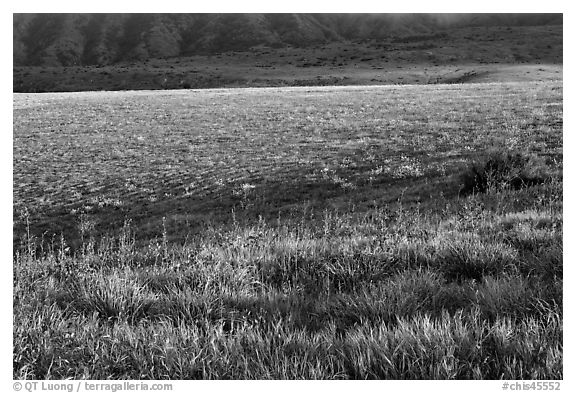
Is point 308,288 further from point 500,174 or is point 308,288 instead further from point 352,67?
point 352,67

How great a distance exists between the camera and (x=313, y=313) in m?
4.30

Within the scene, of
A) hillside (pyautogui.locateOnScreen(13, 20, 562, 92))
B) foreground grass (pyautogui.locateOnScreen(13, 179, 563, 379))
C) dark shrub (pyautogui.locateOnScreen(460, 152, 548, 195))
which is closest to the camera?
foreground grass (pyautogui.locateOnScreen(13, 179, 563, 379))

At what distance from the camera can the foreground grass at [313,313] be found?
11.1 feet

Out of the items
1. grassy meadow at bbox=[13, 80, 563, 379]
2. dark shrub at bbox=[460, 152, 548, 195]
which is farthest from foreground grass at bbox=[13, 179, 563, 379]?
dark shrub at bbox=[460, 152, 548, 195]

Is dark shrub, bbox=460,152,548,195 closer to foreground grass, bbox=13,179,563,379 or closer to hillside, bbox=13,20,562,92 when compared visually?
foreground grass, bbox=13,179,563,379

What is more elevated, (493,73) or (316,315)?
(493,73)

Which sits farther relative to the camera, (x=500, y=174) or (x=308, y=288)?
(x=500, y=174)

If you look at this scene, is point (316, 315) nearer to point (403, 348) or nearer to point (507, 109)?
point (403, 348)

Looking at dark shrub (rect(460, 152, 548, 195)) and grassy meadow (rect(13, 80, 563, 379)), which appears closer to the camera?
grassy meadow (rect(13, 80, 563, 379))

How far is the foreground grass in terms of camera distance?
3375mm

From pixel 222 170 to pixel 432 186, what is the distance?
9369 millimetres

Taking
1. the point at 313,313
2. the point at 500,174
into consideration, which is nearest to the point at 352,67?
the point at 500,174

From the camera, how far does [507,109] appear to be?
31000 millimetres
